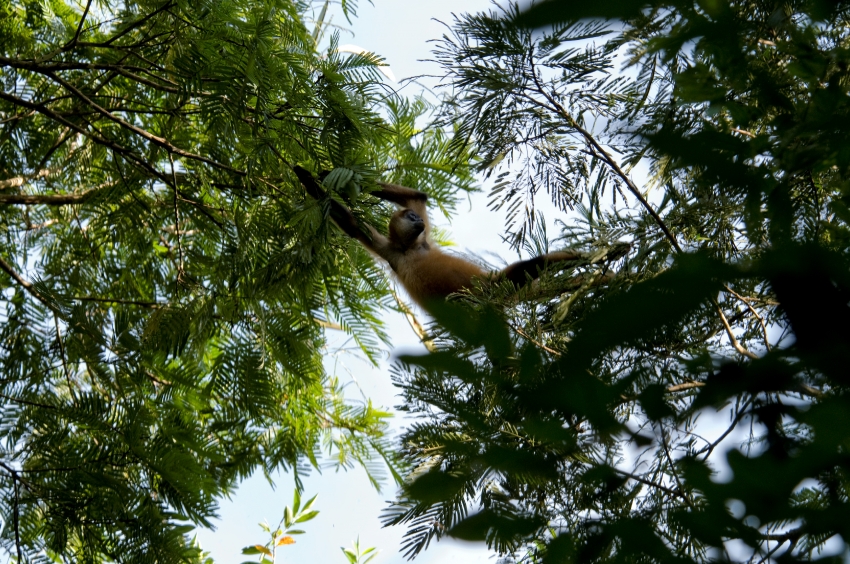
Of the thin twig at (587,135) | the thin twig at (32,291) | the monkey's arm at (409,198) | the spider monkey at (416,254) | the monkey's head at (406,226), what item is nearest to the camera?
the thin twig at (587,135)

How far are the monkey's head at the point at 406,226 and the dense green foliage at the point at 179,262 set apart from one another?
2.71 feet

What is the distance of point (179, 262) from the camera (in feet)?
15.1

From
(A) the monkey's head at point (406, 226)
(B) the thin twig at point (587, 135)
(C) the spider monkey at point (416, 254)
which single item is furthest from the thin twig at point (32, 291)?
(B) the thin twig at point (587, 135)

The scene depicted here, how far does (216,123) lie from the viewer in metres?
3.55

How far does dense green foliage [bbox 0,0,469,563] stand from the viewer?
327 centimetres

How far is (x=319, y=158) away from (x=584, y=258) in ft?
4.67

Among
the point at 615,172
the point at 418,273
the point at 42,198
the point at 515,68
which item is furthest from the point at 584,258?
the point at 42,198

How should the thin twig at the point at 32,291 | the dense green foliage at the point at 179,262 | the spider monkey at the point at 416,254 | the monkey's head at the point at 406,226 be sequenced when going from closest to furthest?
the dense green foliage at the point at 179,262 < the thin twig at the point at 32,291 < the spider monkey at the point at 416,254 < the monkey's head at the point at 406,226

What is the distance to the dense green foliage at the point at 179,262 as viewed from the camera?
3.27 metres

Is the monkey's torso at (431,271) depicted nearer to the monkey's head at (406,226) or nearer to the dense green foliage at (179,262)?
Result: the monkey's head at (406,226)

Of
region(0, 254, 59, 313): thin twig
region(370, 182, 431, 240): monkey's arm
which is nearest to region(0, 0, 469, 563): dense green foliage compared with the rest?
region(0, 254, 59, 313): thin twig

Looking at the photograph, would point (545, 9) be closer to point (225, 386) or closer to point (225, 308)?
point (225, 308)

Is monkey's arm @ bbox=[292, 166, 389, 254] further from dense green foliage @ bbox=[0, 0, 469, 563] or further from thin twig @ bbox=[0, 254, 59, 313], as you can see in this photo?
thin twig @ bbox=[0, 254, 59, 313]

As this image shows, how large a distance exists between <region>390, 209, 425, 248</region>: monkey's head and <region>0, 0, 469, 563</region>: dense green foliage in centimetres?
82
